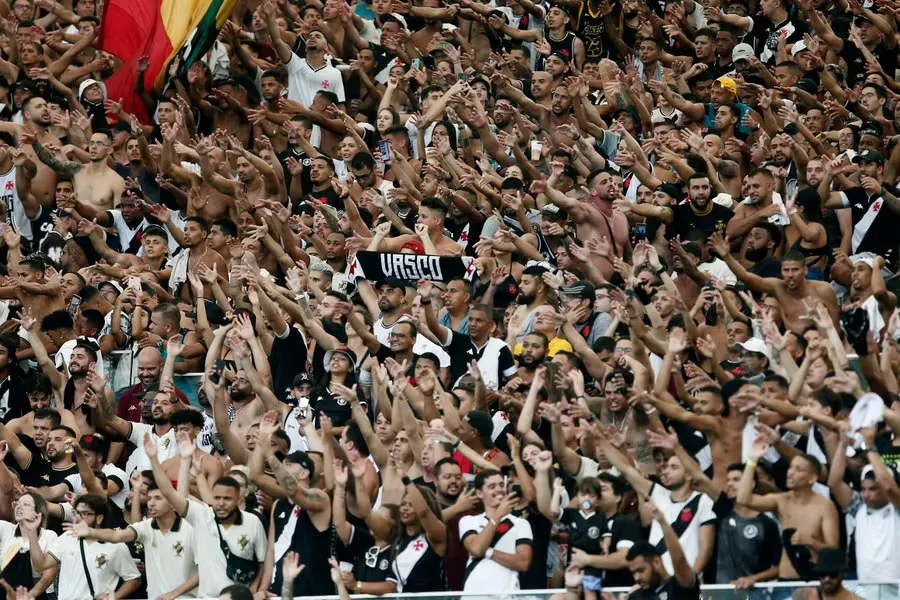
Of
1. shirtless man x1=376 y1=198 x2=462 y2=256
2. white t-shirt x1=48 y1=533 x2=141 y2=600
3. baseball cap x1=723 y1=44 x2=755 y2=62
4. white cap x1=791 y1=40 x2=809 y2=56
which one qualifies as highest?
white cap x1=791 y1=40 x2=809 y2=56

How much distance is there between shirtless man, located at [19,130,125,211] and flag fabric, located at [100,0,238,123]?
1.04m

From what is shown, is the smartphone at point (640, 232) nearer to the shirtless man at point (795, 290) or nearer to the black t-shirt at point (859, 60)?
the shirtless man at point (795, 290)

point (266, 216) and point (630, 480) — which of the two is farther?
point (266, 216)

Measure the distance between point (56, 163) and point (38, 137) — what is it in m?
0.39

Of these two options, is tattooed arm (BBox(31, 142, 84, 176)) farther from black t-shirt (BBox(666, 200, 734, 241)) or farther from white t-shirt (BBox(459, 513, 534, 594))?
white t-shirt (BBox(459, 513, 534, 594))

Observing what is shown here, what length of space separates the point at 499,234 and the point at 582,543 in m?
4.41

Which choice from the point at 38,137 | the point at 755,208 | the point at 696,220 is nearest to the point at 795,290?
the point at 755,208

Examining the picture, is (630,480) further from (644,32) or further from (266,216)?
(644,32)

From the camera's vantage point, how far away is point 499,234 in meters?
16.9

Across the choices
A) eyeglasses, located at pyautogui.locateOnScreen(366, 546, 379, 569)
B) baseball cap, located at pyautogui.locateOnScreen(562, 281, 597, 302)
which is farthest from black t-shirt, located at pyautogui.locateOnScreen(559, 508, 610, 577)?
baseball cap, located at pyautogui.locateOnScreen(562, 281, 597, 302)

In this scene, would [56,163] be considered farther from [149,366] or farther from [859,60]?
[859,60]

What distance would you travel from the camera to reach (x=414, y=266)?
53.7ft

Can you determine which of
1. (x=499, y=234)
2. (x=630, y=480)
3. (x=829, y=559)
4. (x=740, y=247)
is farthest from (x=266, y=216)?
(x=829, y=559)

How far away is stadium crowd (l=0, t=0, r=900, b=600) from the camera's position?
13320 mm
